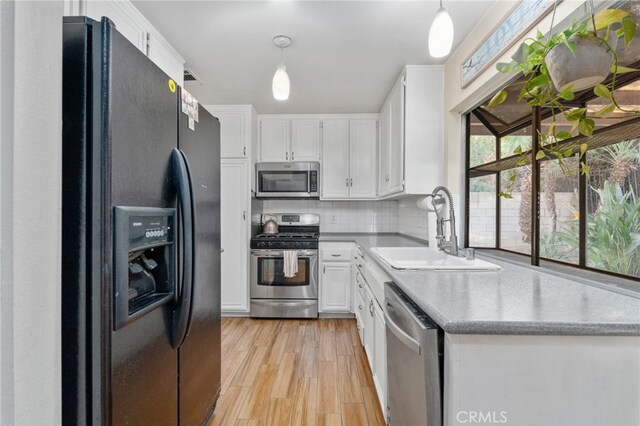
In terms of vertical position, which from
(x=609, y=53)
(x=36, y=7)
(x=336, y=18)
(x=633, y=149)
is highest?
(x=336, y=18)

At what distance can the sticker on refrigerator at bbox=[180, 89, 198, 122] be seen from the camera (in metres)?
1.27

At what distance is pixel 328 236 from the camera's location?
3.58 meters

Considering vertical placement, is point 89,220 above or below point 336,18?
below

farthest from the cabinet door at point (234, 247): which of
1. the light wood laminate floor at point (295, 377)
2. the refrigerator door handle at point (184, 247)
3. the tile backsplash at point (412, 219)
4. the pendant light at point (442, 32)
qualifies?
the pendant light at point (442, 32)

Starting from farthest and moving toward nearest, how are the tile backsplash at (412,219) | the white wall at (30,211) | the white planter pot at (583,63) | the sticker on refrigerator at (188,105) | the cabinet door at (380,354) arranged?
the tile backsplash at (412,219)
the cabinet door at (380,354)
the sticker on refrigerator at (188,105)
the white planter pot at (583,63)
the white wall at (30,211)

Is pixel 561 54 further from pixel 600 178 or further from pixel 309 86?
pixel 309 86

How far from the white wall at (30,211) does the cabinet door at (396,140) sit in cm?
222

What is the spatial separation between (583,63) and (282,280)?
9.50 ft

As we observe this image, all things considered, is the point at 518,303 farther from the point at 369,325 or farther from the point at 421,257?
the point at 369,325

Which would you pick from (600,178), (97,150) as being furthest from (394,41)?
(97,150)

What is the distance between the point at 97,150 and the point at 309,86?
2.23 meters

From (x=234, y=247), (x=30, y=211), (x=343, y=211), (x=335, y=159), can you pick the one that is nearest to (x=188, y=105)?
(x=30, y=211)

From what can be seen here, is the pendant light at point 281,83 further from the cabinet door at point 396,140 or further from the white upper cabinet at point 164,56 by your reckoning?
the cabinet door at point 396,140

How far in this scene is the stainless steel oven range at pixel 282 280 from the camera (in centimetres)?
327
